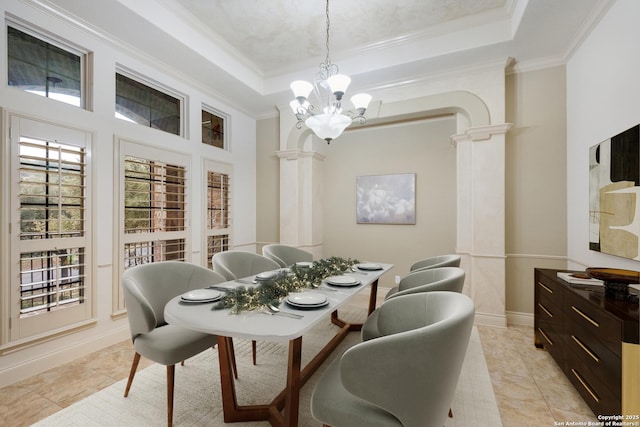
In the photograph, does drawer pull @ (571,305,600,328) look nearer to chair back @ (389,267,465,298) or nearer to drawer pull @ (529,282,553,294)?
drawer pull @ (529,282,553,294)

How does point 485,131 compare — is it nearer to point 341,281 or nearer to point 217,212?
point 341,281

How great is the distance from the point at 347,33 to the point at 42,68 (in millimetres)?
2939

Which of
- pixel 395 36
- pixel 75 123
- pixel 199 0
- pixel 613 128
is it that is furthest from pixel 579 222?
pixel 75 123

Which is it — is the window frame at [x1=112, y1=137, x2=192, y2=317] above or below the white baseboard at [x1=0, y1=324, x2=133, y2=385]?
above

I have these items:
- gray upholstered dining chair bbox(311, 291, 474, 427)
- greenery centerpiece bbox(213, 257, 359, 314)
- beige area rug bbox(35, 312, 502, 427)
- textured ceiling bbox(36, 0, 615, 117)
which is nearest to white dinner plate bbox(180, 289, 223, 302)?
greenery centerpiece bbox(213, 257, 359, 314)

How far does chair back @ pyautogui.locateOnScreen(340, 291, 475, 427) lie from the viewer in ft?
3.44

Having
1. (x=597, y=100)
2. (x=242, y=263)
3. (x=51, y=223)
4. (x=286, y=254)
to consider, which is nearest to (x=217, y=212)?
(x=286, y=254)

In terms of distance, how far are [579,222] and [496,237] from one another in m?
0.74

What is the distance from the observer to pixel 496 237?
3316 mm

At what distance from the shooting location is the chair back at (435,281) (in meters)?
1.88

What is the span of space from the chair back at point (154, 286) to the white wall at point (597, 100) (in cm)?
328

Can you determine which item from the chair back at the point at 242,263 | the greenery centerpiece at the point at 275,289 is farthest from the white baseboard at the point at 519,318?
the chair back at the point at 242,263

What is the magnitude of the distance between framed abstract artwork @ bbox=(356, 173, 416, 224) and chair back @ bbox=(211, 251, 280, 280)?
2.27 metres

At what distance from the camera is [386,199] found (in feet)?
15.5
